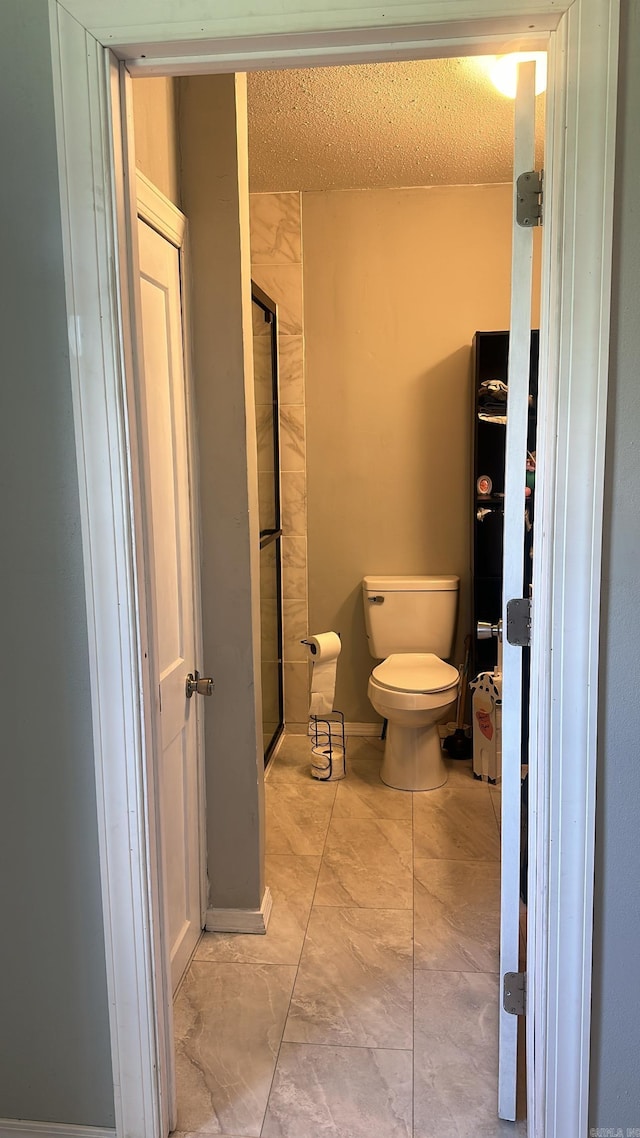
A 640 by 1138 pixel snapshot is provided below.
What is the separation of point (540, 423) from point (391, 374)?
94.5 inches

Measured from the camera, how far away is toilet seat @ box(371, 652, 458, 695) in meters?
3.15

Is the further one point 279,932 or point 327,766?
point 327,766

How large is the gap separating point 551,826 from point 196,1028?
112cm

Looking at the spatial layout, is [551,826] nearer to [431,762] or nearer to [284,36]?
[284,36]

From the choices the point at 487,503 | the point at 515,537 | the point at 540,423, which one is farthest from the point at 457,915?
the point at 487,503

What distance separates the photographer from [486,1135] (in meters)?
1.58

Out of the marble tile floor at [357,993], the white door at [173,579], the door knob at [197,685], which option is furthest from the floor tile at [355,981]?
the door knob at [197,685]

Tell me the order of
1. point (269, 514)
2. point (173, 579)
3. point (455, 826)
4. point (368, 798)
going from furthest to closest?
point (269, 514) < point (368, 798) < point (455, 826) < point (173, 579)

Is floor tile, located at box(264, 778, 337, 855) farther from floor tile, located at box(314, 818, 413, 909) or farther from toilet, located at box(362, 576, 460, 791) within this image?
toilet, located at box(362, 576, 460, 791)

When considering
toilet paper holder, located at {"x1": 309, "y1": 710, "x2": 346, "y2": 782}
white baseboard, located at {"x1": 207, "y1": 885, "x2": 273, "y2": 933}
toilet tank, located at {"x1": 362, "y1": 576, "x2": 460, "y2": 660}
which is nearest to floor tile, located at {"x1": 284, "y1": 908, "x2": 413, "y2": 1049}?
white baseboard, located at {"x1": 207, "y1": 885, "x2": 273, "y2": 933}

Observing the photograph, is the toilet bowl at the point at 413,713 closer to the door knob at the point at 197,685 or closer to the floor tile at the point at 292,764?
the floor tile at the point at 292,764

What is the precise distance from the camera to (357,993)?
2.03 metres

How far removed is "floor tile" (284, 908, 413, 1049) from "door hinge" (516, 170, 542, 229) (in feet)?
5.89

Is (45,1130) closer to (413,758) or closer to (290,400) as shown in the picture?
(413,758)
